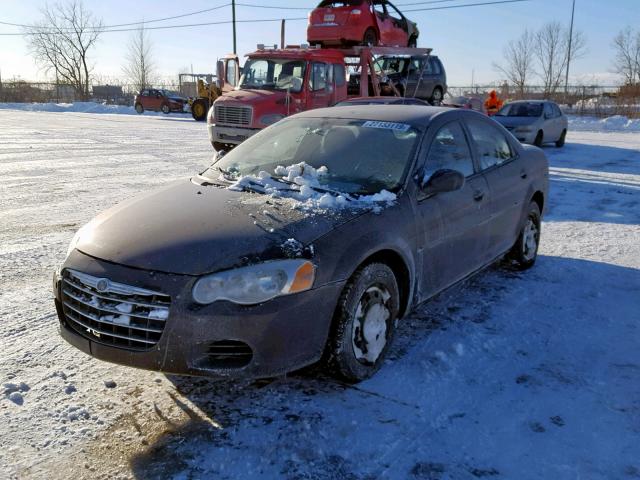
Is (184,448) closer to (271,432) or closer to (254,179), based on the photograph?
(271,432)

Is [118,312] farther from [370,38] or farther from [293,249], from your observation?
[370,38]

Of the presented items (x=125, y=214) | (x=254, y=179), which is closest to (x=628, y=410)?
(x=254, y=179)

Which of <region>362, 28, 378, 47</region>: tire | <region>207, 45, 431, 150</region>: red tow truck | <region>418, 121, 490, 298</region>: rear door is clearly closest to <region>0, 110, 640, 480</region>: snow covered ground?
<region>418, 121, 490, 298</region>: rear door

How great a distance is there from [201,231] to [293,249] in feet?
1.69

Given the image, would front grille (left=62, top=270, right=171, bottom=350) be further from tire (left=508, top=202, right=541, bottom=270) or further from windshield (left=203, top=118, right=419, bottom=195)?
tire (left=508, top=202, right=541, bottom=270)

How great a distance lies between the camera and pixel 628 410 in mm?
3053

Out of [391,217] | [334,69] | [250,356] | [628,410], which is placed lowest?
[628,410]

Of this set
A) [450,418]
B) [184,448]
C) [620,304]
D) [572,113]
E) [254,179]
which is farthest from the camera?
[572,113]

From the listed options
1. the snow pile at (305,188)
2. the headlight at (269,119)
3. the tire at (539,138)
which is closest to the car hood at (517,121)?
the tire at (539,138)

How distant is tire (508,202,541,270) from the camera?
17.5 ft

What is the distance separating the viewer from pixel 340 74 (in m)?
13.7

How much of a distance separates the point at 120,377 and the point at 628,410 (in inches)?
110

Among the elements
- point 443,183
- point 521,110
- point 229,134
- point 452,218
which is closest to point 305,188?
point 443,183

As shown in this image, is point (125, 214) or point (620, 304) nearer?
point (125, 214)
